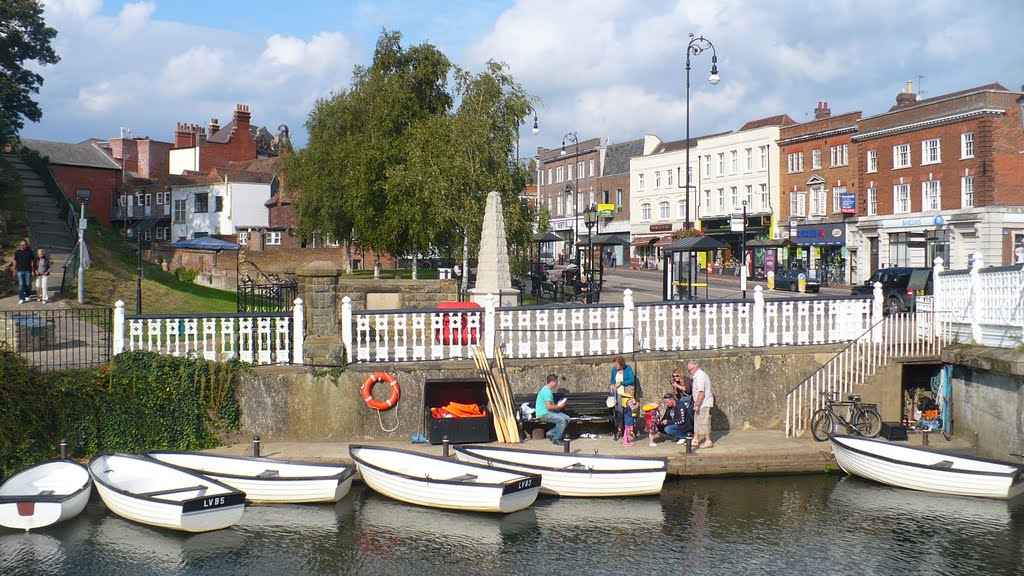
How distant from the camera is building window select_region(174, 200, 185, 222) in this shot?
66.9 meters

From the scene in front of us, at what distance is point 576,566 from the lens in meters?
12.1

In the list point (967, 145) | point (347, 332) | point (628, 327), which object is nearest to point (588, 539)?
point (628, 327)

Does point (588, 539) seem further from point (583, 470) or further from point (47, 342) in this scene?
point (47, 342)

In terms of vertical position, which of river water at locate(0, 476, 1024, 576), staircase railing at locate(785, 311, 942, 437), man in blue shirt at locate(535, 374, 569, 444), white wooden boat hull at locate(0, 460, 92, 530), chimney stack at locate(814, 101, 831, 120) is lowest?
river water at locate(0, 476, 1024, 576)

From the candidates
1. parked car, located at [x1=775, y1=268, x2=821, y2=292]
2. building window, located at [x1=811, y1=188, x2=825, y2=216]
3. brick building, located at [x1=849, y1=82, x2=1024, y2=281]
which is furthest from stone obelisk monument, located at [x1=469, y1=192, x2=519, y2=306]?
building window, located at [x1=811, y1=188, x2=825, y2=216]

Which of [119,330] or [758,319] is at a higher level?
[758,319]

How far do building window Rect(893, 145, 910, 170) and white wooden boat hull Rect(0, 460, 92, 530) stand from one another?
150 ft

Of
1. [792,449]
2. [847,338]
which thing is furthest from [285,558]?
[847,338]

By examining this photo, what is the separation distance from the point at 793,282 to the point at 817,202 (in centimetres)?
1203

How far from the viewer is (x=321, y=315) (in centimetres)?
1656

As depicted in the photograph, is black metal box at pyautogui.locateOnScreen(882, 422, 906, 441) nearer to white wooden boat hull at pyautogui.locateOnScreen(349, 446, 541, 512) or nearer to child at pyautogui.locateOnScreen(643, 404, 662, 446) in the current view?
child at pyautogui.locateOnScreen(643, 404, 662, 446)

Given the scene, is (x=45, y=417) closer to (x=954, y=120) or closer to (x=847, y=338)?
(x=847, y=338)

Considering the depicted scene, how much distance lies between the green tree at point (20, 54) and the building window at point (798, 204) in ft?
142

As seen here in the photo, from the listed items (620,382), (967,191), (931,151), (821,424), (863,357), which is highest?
(931,151)
